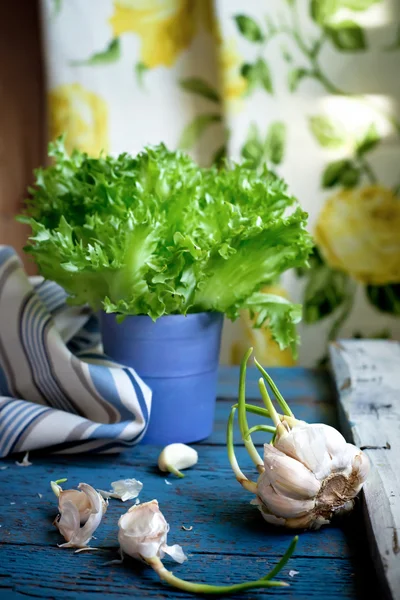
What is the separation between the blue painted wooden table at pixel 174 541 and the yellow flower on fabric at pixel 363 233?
0.68 meters

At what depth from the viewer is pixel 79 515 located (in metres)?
0.53

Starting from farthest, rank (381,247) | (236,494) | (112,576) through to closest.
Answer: (381,247), (236,494), (112,576)

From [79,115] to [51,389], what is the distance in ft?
2.49

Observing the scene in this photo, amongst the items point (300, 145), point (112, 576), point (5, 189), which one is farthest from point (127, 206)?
point (5, 189)

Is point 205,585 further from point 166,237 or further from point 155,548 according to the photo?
point 166,237

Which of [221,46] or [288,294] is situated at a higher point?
[221,46]

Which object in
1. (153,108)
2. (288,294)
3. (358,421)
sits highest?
(153,108)

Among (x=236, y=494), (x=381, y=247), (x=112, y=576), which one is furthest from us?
(x=381, y=247)

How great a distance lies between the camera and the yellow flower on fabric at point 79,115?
1351 millimetres

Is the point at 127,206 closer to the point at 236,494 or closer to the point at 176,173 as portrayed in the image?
the point at 176,173

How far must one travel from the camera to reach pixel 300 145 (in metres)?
1.31

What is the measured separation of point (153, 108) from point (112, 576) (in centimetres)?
104

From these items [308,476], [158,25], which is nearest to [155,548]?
[308,476]

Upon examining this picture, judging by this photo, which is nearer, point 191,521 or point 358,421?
point 191,521
